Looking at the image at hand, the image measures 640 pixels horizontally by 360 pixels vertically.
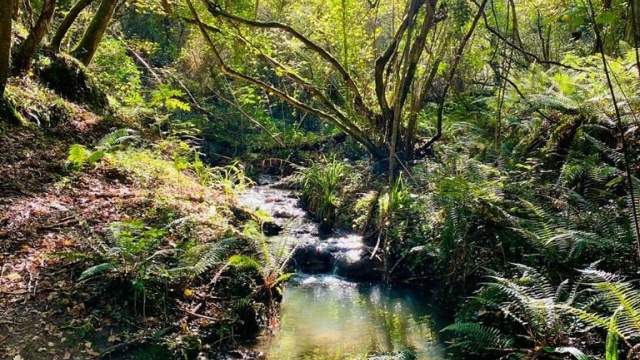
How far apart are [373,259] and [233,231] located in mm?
2570

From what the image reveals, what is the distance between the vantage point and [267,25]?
7.64 m

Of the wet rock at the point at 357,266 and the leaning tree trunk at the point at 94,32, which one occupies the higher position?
the leaning tree trunk at the point at 94,32

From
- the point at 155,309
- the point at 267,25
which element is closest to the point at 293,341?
the point at 155,309

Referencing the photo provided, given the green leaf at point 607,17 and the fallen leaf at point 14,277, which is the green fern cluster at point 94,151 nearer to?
the fallen leaf at point 14,277

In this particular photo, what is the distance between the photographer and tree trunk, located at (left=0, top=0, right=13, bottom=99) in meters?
5.64

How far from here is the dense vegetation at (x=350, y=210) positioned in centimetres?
362

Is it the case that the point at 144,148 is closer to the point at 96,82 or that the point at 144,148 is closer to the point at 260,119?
the point at 96,82

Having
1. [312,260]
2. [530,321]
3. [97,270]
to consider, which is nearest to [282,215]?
[312,260]

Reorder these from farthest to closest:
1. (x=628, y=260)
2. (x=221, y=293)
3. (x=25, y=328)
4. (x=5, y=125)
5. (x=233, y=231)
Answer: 1. (x=5, y=125)
2. (x=233, y=231)
3. (x=221, y=293)
4. (x=628, y=260)
5. (x=25, y=328)

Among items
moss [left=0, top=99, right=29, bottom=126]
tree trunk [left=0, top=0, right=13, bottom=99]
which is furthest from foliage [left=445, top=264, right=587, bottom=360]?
tree trunk [left=0, top=0, right=13, bottom=99]

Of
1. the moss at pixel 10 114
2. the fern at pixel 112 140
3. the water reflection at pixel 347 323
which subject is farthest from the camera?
the fern at pixel 112 140

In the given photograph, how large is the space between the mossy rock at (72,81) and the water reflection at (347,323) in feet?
17.0

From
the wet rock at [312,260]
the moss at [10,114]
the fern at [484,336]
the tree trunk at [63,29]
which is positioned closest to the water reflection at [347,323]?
the wet rock at [312,260]

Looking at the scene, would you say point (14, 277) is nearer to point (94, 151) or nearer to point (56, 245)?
point (56, 245)
